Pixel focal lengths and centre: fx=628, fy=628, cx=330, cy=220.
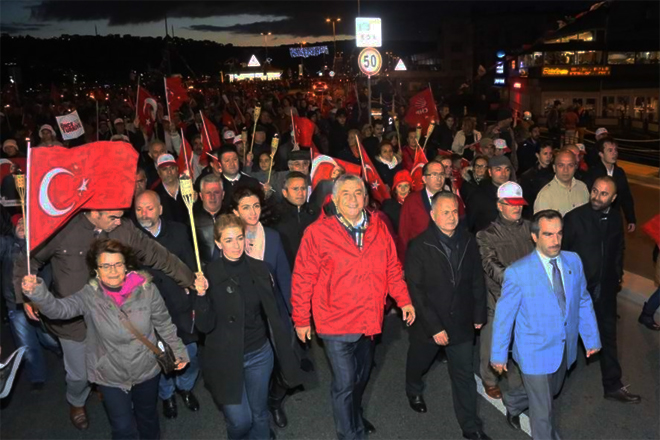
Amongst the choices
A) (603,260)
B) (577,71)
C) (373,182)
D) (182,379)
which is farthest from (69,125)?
(577,71)

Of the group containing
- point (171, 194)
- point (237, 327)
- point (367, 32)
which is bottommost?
point (237, 327)

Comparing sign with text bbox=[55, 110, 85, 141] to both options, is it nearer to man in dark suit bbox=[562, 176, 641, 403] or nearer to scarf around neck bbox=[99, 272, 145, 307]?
scarf around neck bbox=[99, 272, 145, 307]

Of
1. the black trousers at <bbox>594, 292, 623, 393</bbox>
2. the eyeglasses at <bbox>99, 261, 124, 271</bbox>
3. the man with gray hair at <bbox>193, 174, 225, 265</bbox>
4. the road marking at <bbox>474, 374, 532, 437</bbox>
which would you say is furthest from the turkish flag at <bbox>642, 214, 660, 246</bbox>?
the eyeglasses at <bbox>99, 261, 124, 271</bbox>

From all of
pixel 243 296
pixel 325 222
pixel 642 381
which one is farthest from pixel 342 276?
pixel 642 381

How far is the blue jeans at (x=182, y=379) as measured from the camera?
17.9ft

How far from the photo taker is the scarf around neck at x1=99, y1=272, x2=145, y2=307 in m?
4.12

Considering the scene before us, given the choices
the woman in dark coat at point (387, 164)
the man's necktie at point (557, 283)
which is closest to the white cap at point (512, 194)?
the man's necktie at point (557, 283)

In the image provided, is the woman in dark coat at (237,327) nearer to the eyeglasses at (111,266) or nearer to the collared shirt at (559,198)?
the eyeglasses at (111,266)

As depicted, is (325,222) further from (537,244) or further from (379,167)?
(379,167)

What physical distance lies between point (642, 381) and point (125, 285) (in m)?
4.55

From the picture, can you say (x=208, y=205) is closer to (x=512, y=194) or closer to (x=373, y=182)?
(x=373, y=182)

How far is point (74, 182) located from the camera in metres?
4.13

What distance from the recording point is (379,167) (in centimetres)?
943

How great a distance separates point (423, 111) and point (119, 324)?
32.3ft
